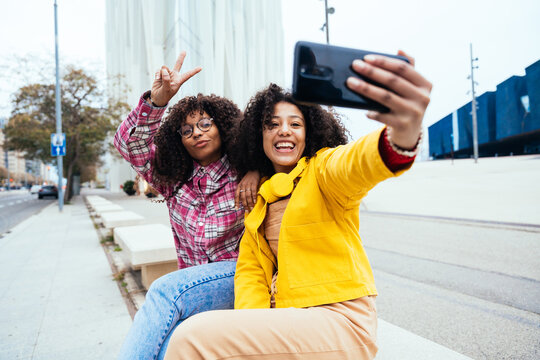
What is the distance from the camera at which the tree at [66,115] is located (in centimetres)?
1983

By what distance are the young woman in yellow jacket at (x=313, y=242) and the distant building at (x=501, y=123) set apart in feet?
101

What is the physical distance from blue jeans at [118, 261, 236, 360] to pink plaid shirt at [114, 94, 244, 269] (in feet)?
0.49

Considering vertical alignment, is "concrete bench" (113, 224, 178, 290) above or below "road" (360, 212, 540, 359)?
above

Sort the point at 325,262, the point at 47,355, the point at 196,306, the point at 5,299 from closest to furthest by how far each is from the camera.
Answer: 1. the point at 325,262
2. the point at 196,306
3. the point at 47,355
4. the point at 5,299

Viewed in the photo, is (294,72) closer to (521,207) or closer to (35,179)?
(521,207)

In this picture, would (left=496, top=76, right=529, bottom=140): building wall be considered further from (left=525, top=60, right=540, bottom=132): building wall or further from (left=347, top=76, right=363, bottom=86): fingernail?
(left=347, top=76, right=363, bottom=86): fingernail

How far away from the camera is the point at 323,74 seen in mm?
743

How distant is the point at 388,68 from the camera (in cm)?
75

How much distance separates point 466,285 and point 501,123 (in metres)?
38.4

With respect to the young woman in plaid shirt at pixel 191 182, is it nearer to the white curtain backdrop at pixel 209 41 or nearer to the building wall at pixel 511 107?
the white curtain backdrop at pixel 209 41

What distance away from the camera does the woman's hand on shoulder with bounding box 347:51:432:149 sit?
0.74m

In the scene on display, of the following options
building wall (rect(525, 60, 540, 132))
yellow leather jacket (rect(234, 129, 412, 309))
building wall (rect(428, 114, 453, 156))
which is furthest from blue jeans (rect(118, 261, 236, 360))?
building wall (rect(428, 114, 453, 156))

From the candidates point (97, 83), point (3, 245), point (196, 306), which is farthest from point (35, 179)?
point (196, 306)

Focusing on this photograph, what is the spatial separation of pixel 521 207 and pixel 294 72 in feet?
36.6
